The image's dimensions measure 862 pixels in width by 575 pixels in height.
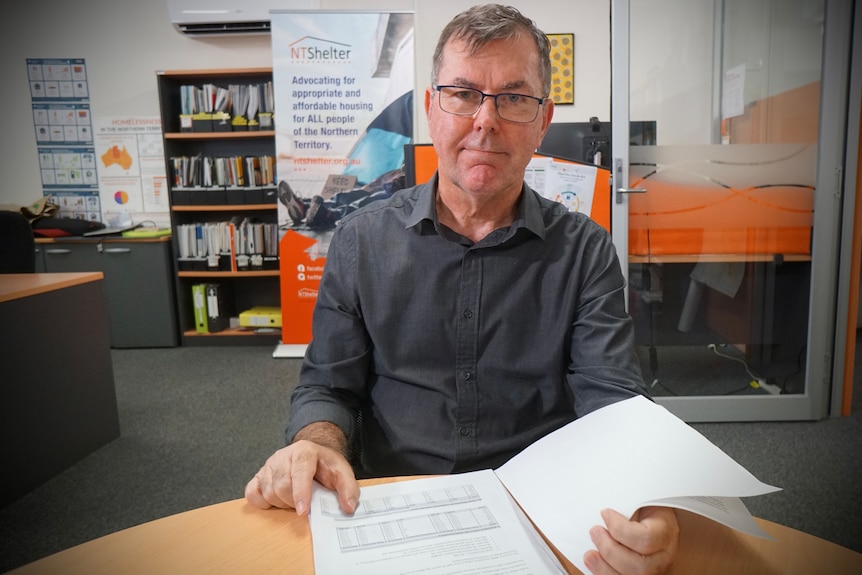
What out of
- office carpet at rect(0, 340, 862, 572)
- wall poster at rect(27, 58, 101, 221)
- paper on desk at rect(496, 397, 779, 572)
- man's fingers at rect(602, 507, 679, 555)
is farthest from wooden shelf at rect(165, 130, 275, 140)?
man's fingers at rect(602, 507, 679, 555)

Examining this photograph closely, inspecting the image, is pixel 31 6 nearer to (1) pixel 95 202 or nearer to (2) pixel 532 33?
(1) pixel 95 202

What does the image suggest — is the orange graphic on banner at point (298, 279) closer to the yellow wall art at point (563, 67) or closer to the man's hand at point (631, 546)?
the yellow wall art at point (563, 67)

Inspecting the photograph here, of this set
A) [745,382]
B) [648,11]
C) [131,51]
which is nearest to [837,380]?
[745,382]

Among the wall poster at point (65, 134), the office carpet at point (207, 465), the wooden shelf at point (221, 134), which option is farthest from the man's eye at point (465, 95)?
the wall poster at point (65, 134)

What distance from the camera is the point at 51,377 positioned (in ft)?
7.47

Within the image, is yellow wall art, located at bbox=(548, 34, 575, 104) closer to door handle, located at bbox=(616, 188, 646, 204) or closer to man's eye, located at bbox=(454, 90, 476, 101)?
door handle, located at bbox=(616, 188, 646, 204)

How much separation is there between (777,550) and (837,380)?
2496mm

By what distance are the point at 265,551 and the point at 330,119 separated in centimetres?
341

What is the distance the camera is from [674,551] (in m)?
0.60

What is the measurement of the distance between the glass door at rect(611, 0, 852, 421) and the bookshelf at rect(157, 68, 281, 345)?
245 centimetres

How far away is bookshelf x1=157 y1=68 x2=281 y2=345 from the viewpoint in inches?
158

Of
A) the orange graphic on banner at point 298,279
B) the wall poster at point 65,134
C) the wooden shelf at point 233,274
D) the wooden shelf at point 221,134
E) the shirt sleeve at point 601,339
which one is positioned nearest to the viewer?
the shirt sleeve at point 601,339

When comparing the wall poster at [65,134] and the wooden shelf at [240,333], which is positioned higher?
the wall poster at [65,134]

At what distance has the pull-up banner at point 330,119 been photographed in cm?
367
